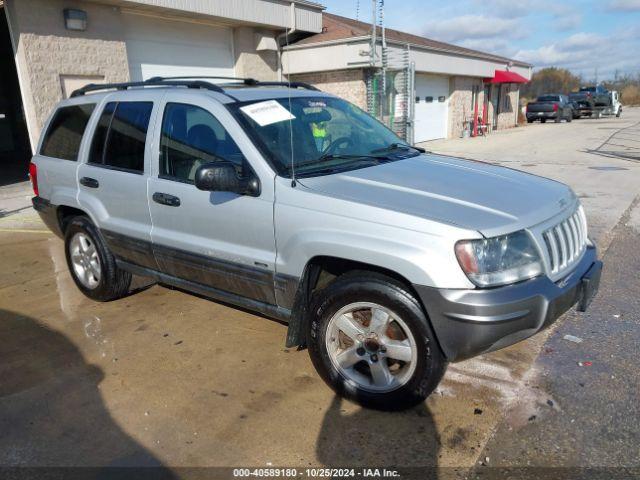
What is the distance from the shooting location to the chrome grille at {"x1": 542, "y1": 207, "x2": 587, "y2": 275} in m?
2.92

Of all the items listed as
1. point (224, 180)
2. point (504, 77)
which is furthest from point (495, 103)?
point (224, 180)

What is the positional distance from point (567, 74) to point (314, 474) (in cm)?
10190

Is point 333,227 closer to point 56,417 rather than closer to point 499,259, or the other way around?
point 499,259

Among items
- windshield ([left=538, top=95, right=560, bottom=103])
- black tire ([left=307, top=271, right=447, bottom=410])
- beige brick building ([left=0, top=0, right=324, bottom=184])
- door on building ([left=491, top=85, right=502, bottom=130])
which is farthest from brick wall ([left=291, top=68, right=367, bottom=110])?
windshield ([left=538, top=95, right=560, bottom=103])

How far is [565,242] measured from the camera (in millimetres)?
3100

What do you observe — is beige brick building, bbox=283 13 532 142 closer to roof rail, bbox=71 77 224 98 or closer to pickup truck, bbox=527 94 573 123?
pickup truck, bbox=527 94 573 123

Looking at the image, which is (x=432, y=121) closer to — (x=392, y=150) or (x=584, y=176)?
(x=584, y=176)

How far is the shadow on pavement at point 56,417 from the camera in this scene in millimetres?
2752

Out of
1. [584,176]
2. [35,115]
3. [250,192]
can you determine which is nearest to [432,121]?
[584,176]

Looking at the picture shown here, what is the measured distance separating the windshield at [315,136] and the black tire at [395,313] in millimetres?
809

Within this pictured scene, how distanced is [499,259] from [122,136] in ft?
10.4

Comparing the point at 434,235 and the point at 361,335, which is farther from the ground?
the point at 434,235

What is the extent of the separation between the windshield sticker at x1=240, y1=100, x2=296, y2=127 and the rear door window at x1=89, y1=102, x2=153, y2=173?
3.10 feet

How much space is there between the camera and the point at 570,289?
9.54ft
